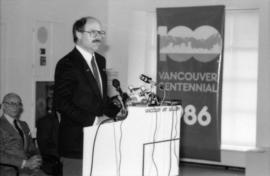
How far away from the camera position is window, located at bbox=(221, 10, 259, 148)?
6.60m

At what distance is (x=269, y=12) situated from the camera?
6.36 meters

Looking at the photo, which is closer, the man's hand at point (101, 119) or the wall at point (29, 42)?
the man's hand at point (101, 119)

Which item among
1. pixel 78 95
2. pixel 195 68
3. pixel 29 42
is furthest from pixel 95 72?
pixel 195 68

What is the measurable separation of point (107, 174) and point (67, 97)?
→ 424 millimetres

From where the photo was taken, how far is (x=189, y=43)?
675 centimetres

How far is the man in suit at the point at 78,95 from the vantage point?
99.0 inches

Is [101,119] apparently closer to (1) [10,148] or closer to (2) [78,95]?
(2) [78,95]

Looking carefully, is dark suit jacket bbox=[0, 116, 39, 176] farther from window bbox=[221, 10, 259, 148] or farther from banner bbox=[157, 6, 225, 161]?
window bbox=[221, 10, 259, 148]

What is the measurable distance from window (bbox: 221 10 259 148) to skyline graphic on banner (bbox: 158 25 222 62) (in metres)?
0.23

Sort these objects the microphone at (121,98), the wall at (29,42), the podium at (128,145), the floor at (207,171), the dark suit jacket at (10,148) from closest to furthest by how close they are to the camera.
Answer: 1. the podium at (128,145)
2. the microphone at (121,98)
3. the dark suit jacket at (10,148)
4. the wall at (29,42)
5. the floor at (207,171)

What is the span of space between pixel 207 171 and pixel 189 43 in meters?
1.68

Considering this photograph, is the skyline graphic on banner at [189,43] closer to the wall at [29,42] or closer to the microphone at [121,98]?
the wall at [29,42]

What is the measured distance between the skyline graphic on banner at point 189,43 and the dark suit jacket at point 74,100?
4172 mm

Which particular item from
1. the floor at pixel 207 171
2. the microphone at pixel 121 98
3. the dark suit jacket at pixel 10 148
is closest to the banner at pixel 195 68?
the floor at pixel 207 171
